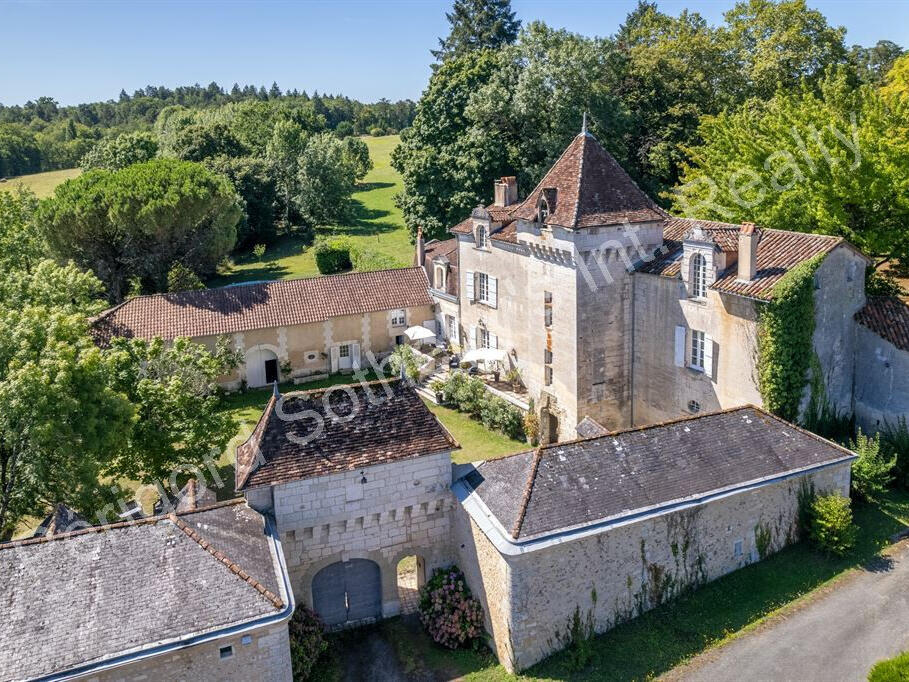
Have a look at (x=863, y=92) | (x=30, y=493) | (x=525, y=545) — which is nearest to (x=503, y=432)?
(x=525, y=545)

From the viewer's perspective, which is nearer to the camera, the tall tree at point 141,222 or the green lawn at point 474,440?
the green lawn at point 474,440

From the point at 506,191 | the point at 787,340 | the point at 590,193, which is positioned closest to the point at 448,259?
the point at 506,191

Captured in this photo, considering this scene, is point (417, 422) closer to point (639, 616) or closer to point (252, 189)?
point (639, 616)

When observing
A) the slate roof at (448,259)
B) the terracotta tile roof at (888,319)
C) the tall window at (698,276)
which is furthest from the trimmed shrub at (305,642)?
the slate roof at (448,259)

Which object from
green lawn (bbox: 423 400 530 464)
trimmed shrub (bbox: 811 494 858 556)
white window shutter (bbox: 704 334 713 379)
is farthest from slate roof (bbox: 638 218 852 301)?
green lawn (bbox: 423 400 530 464)

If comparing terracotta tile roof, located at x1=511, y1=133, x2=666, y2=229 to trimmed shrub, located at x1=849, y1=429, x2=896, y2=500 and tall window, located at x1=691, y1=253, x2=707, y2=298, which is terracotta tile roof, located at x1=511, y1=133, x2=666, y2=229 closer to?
tall window, located at x1=691, y1=253, x2=707, y2=298

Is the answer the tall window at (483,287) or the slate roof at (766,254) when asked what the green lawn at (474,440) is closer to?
the tall window at (483,287)

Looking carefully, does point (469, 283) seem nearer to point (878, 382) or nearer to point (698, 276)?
point (698, 276)
